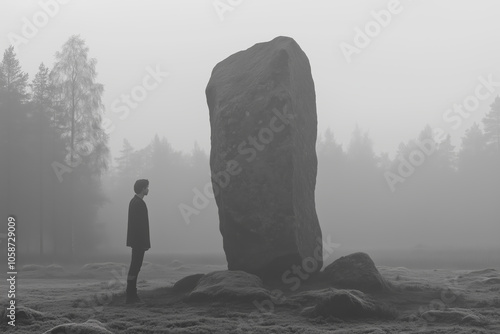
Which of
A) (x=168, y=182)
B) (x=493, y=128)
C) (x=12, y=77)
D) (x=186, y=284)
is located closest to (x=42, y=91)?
(x=12, y=77)

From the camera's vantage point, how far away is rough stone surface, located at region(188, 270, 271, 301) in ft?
33.5

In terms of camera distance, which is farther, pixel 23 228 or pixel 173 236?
pixel 173 236

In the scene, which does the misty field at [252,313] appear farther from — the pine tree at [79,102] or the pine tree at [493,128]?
the pine tree at [493,128]

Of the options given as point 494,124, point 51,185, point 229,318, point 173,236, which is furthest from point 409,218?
point 229,318

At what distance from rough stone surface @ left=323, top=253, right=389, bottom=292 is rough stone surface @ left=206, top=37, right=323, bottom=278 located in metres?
A: 0.86

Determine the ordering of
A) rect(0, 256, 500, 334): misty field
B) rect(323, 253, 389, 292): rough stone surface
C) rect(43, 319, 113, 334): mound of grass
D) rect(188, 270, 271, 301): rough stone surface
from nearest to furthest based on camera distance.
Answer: rect(43, 319, 113, 334): mound of grass, rect(0, 256, 500, 334): misty field, rect(188, 270, 271, 301): rough stone surface, rect(323, 253, 389, 292): rough stone surface

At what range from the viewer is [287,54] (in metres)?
13.3

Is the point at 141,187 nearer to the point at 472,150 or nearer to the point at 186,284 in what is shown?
the point at 186,284

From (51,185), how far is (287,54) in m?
25.9

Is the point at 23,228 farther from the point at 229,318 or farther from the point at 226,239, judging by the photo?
the point at 229,318

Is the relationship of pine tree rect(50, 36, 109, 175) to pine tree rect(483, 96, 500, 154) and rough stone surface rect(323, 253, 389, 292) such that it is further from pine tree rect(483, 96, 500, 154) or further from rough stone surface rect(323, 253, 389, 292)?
pine tree rect(483, 96, 500, 154)

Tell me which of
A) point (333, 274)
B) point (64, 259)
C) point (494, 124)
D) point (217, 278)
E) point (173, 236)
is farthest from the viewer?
point (173, 236)

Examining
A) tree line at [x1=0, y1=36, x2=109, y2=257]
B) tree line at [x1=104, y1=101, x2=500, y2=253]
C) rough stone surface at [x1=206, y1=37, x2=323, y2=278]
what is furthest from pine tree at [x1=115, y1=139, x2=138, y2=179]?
rough stone surface at [x1=206, y1=37, x2=323, y2=278]

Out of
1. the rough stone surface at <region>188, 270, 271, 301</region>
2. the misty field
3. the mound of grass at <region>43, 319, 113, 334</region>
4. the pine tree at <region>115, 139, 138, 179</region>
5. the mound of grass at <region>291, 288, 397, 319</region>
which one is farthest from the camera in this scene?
the pine tree at <region>115, 139, 138, 179</region>
